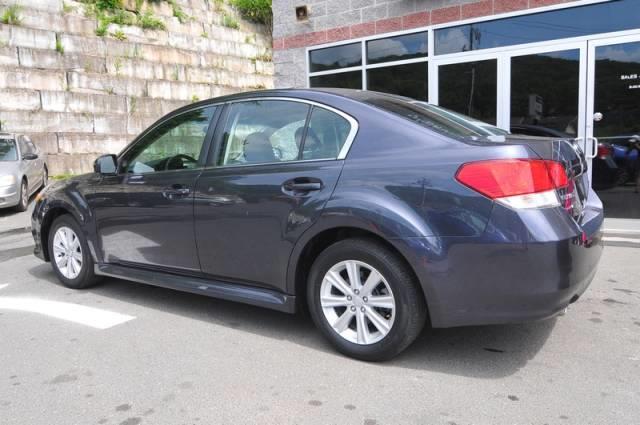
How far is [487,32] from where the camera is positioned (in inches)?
335

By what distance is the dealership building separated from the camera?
7.57 m

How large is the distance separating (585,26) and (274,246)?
20.8 feet

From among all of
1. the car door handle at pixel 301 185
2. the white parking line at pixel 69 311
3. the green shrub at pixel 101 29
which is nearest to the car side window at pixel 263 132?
the car door handle at pixel 301 185

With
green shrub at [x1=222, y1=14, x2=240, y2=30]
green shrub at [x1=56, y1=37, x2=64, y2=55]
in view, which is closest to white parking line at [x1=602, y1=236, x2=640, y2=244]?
green shrub at [x1=56, y1=37, x2=64, y2=55]

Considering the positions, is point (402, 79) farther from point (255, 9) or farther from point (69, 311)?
point (255, 9)

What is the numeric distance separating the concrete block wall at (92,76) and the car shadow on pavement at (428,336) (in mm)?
10444

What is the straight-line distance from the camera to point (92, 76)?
14883mm

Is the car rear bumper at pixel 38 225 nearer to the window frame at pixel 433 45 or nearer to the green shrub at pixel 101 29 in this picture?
the window frame at pixel 433 45

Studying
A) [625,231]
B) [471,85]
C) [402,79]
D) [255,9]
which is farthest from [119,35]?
[625,231]

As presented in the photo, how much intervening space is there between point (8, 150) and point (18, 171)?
741 millimetres

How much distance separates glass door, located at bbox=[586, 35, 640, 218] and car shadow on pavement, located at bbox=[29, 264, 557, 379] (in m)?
4.64

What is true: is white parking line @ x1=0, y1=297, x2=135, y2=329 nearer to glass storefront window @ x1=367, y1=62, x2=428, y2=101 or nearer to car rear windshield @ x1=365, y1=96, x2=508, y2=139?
car rear windshield @ x1=365, y1=96, x2=508, y2=139

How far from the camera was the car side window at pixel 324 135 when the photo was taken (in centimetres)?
347

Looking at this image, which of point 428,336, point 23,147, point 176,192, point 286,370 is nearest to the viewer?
point 286,370
